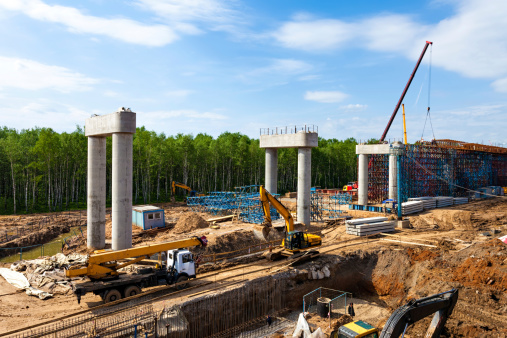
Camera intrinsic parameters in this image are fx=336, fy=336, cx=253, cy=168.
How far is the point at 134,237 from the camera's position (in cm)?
3056

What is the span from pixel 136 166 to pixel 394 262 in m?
41.4

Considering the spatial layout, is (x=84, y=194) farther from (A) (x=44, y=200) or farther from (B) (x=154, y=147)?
(B) (x=154, y=147)

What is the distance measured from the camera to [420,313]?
1177 cm

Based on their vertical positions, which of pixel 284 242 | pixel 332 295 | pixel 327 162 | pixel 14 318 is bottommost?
A: pixel 332 295

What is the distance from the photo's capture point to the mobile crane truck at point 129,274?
16.2 metres

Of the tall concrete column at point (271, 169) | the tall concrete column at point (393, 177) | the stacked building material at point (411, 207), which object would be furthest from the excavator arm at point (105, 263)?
the tall concrete column at point (393, 177)

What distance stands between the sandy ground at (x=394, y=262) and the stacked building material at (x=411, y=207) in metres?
2.76

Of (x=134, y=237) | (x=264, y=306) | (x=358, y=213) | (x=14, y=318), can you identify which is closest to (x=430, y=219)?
(x=358, y=213)

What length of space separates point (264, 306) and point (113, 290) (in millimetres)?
8530

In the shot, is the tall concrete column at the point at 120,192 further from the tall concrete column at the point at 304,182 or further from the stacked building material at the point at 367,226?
the stacked building material at the point at 367,226

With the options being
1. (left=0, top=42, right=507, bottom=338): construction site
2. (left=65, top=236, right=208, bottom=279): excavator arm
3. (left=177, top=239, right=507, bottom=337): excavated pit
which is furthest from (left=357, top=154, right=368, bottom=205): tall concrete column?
(left=65, top=236, right=208, bottom=279): excavator arm

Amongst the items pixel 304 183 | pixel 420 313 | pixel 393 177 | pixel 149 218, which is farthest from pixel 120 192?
pixel 393 177

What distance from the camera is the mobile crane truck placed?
53.0 ft

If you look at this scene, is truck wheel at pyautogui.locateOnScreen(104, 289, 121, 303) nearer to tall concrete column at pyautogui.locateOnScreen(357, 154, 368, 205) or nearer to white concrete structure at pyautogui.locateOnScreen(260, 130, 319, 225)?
white concrete structure at pyautogui.locateOnScreen(260, 130, 319, 225)
